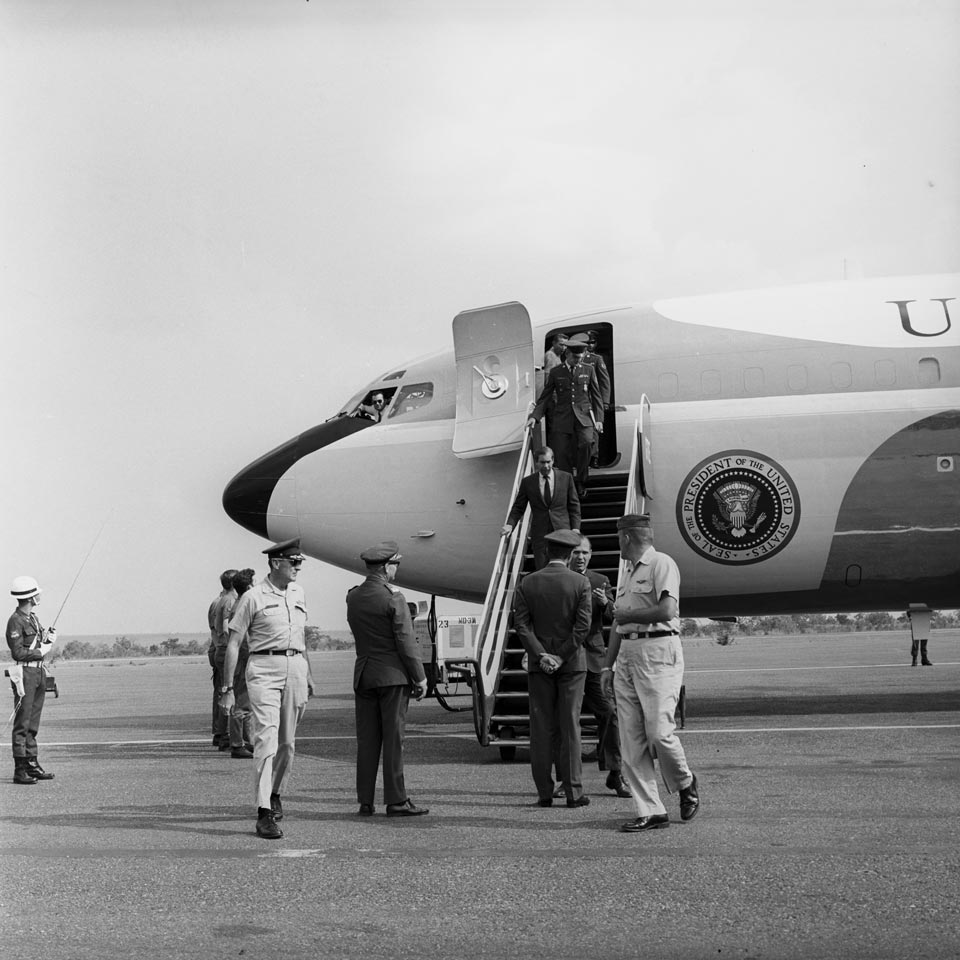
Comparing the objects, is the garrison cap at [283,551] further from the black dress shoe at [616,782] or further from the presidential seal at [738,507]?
the presidential seal at [738,507]

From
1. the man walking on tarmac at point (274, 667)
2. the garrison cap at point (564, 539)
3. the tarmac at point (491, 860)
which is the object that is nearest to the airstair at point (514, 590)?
the tarmac at point (491, 860)

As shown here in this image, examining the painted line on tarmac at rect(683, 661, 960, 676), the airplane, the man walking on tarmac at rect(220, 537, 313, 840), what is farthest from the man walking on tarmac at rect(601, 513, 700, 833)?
the painted line on tarmac at rect(683, 661, 960, 676)

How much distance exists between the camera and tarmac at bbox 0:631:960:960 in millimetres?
5242

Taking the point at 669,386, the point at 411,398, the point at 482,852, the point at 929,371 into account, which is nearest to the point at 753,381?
the point at 669,386

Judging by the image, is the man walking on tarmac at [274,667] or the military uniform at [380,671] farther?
the military uniform at [380,671]

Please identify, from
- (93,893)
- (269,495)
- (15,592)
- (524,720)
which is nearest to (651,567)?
(524,720)

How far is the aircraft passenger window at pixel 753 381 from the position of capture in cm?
1405

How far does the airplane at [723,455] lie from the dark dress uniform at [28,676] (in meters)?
4.00

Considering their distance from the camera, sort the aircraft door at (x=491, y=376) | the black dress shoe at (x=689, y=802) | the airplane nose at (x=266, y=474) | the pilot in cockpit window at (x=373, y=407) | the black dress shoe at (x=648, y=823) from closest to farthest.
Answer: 1. the black dress shoe at (x=648, y=823)
2. the black dress shoe at (x=689, y=802)
3. the aircraft door at (x=491, y=376)
4. the airplane nose at (x=266, y=474)
5. the pilot in cockpit window at (x=373, y=407)

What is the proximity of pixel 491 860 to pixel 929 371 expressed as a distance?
30.0 ft

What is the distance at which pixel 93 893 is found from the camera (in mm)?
6246

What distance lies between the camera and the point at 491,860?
22.6 feet

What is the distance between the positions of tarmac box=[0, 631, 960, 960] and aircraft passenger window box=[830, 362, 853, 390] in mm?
3782

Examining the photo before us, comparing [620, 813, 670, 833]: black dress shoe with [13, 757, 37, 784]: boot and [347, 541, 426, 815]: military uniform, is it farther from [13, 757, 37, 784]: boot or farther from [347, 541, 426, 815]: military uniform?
[13, 757, 37, 784]: boot
